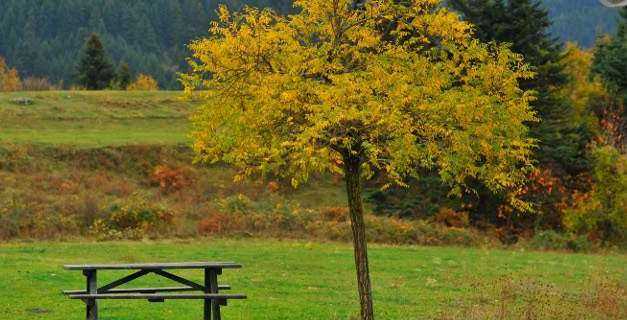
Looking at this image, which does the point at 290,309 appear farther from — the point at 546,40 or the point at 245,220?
the point at 546,40

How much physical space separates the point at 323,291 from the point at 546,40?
106 ft

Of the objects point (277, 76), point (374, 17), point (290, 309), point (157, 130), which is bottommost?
point (290, 309)

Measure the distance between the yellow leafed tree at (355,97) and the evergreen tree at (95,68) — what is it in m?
76.0

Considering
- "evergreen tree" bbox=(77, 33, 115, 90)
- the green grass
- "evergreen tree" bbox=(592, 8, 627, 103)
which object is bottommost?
the green grass

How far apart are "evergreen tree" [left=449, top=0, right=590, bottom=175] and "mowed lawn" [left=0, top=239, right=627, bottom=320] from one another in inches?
360

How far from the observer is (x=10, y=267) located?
1021 inches

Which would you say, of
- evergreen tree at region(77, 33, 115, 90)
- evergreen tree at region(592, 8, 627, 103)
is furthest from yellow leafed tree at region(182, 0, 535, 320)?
evergreen tree at region(77, 33, 115, 90)

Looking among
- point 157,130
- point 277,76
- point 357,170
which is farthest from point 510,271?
point 157,130

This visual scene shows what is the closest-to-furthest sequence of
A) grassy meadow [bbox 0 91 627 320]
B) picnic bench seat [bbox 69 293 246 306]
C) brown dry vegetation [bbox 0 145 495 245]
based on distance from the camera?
picnic bench seat [bbox 69 293 246 306] → grassy meadow [bbox 0 91 627 320] → brown dry vegetation [bbox 0 145 495 245]

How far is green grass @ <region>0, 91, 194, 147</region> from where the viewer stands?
52.3 m

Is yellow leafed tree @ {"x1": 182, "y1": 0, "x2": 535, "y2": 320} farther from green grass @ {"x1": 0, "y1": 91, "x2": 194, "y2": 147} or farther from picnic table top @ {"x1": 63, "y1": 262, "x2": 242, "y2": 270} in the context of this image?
green grass @ {"x1": 0, "y1": 91, "x2": 194, "y2": 147}

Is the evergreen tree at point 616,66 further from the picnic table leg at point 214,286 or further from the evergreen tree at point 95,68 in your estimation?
the picnic table leg at point 214,286

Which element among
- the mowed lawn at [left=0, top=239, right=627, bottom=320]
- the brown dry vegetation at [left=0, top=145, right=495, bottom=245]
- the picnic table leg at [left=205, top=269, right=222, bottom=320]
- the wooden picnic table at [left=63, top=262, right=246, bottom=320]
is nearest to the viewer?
the wooden picnic table at [left=63, top=262, right=246, bottom=320]

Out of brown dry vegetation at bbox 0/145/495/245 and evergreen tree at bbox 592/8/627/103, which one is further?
evergreen tree at bbox 592/8/627/103
